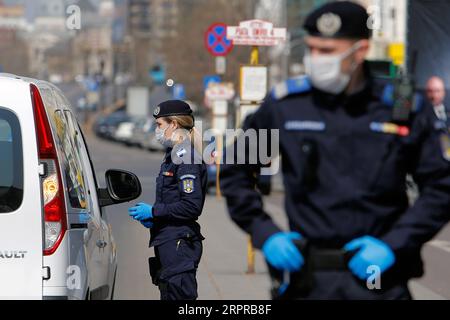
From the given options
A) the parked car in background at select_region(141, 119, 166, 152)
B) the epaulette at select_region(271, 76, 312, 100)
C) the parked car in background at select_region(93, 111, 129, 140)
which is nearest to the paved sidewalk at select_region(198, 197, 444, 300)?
the epaulette at select_region(271, 76, 312, 100)

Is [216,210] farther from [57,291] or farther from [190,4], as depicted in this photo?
[190,4]

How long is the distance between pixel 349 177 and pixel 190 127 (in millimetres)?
3255

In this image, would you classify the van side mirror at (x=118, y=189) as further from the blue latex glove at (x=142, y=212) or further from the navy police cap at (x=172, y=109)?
the navy police cap at (x=172, y=109)

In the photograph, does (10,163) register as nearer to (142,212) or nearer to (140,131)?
(142,212)

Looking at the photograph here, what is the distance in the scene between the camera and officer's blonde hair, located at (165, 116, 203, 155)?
7719 mm

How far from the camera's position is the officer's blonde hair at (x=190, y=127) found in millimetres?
7719

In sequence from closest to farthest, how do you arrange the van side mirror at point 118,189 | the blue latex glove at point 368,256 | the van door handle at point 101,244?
1. the blue latex glove at point 368,256
2. the van door handle at point 101,244
3. the van side mirror at point 118,189

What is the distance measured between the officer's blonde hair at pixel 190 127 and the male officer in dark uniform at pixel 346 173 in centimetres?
304

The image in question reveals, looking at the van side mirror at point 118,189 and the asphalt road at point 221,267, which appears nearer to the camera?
the van side mirror at point 118,189

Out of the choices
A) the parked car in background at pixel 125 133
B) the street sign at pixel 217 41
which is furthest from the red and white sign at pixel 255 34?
the parked car in background at pixel 125 133

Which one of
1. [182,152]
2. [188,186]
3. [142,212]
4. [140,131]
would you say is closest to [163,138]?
[182,152]

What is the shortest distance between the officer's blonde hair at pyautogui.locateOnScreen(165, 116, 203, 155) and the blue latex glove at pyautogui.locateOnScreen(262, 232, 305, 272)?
3.23 metres
